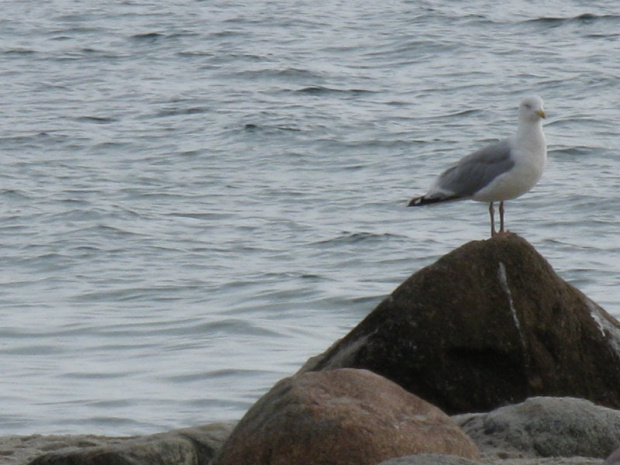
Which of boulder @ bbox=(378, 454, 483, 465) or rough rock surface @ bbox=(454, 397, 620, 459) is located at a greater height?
boulder @ bbox=(378, 454, 483, 465)

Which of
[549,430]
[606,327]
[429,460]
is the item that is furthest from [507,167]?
[429,460]

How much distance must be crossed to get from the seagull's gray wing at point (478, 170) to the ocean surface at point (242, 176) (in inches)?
51.7

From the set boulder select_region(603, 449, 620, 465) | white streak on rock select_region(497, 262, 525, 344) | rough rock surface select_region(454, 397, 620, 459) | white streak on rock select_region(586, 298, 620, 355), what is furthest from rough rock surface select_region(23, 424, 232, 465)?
boulder select_region(603, 449, 620, 465)

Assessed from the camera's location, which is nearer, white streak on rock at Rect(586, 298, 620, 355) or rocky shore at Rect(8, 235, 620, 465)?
rocky shore at Rect(8, 235, 620, 465)

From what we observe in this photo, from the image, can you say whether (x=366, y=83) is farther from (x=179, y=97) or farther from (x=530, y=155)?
(x=530, y=155)

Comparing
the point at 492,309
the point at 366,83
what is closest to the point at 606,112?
the point at 366,83

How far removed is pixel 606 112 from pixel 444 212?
14.8ft

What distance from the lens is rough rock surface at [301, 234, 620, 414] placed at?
5.91m

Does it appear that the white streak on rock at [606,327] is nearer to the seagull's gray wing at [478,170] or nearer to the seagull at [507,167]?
the seagull at [507,167]

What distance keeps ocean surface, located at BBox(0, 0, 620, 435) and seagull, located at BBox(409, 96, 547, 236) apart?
55.9 inches

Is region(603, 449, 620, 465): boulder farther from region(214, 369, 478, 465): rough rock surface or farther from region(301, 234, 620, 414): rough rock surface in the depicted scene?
region(301, 234, 620, 414): rough rock surface

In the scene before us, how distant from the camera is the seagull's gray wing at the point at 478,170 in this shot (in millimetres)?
7969

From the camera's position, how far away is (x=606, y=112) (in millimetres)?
16484

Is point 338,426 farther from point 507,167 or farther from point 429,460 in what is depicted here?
point 507,167
